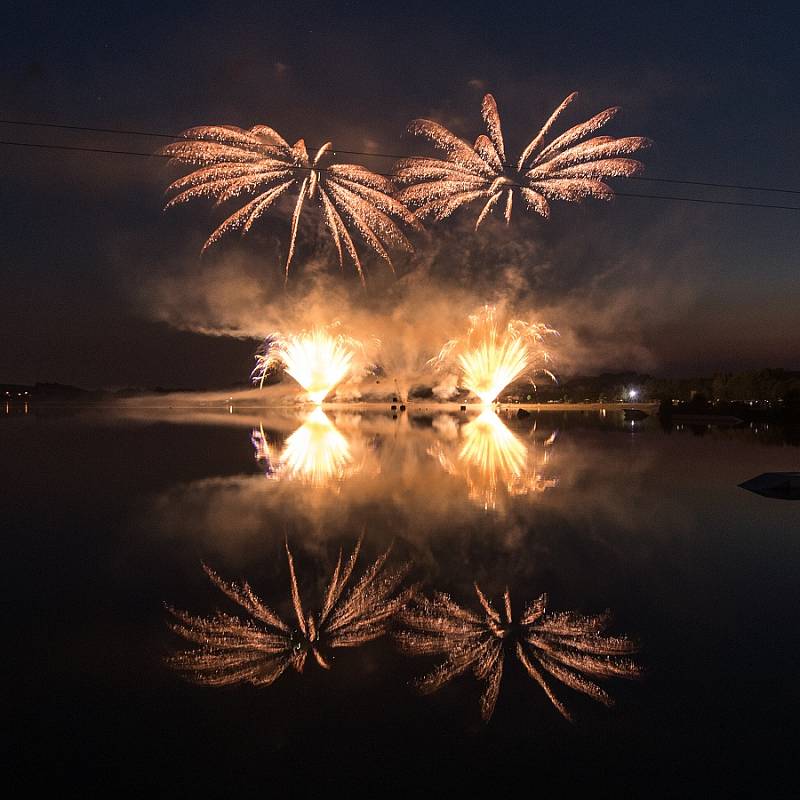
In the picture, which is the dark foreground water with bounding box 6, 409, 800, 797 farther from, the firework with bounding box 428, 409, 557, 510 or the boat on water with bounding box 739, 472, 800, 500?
the boat on water with bounding box 739, 472, 800, 500

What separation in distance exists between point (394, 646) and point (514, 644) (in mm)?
1122

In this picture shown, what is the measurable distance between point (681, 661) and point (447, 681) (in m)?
2.18

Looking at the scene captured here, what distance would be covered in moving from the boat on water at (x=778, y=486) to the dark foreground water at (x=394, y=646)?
2.62 feet

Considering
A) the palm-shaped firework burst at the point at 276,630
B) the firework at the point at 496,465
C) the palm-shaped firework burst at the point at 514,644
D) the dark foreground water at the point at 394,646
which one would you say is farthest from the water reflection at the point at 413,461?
the palm-shaped firework burst at the point at 514,644

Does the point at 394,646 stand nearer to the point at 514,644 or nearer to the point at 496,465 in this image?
the point at 514,644

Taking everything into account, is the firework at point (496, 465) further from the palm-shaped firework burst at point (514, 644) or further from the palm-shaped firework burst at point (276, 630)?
the palm-shaped firework burst at point (514, 644)

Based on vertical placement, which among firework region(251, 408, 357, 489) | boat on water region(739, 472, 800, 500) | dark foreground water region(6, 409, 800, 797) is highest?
firework region(251, 408, 357, 489)

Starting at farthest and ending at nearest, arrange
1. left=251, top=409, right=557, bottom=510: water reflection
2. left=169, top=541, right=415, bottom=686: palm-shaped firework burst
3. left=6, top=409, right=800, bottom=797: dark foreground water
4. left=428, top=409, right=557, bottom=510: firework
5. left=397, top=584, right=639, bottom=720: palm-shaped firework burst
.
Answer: left=251, top=409, right=557, bottom=510: water reflection < left=428, top=409, right=557, bottom=510: firework < left=169, top=541, right=415, bottom=686: palm-shaped firework burst < left=397, top=584, right=639, bottom=720: palm-shaped firework burst < left=6, top=409, right=800, bottom=797: dark foreground water

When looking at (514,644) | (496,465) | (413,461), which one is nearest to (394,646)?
(514,644)

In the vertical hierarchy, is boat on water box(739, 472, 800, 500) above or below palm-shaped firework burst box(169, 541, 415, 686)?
above

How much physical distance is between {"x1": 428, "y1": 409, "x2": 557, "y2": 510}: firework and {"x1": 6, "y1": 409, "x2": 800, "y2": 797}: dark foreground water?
0.29 m

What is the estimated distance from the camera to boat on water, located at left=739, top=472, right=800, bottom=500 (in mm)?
14758

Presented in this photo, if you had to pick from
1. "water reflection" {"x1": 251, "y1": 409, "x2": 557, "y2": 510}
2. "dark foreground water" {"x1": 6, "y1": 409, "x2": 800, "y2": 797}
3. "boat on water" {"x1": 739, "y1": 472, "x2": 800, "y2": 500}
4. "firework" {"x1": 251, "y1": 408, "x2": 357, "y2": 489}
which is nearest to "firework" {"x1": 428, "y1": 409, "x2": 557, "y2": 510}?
"water reflection" {"x1": 251, "y1": 409, "x2": 557, "y2": 510}

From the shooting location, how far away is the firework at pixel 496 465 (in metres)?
15.2
